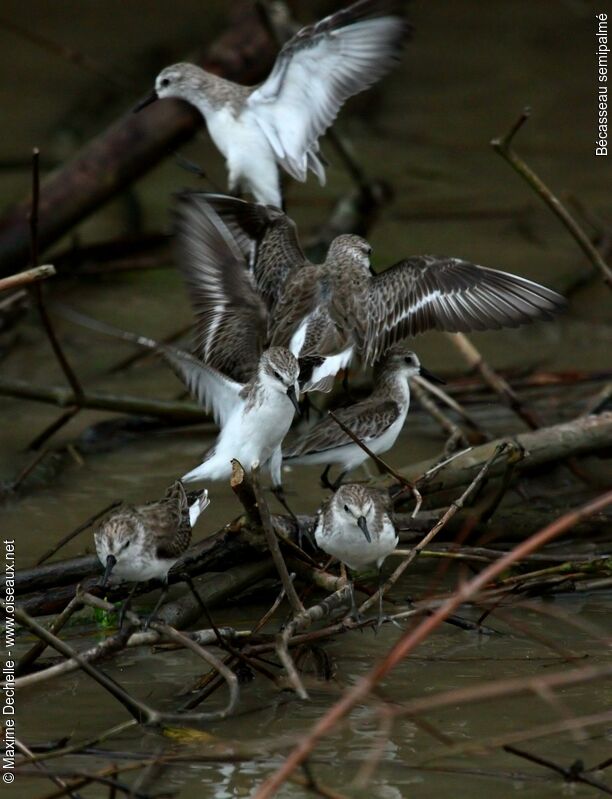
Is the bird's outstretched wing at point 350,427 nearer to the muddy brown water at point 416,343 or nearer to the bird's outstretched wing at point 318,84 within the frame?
the muddy brown water at point 416,343

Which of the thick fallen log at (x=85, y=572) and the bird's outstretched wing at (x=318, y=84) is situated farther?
the bird's outstretched wing at (x=318, y=84)

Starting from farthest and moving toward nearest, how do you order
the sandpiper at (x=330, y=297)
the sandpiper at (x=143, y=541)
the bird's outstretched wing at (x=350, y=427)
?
the sandpiper at (x=330, y=297), the bird's outstretched wing at (x=350, y=427), the sandpiper at (x=143, y=541)

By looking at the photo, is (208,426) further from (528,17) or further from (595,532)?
(528,17)

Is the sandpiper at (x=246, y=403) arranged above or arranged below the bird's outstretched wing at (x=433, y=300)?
below

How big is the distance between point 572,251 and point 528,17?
433 cm

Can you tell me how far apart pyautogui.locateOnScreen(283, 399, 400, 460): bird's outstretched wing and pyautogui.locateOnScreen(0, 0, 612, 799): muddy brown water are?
0.59 meters

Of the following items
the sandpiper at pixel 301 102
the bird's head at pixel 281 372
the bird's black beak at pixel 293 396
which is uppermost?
the sandpiper at pixel 301 102

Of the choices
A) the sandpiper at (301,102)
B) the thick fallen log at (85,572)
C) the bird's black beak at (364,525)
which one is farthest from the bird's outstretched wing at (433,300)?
the bird's black beak at (364,525)

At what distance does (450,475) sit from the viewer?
17.8 feet

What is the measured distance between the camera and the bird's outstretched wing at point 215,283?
551 centimetres

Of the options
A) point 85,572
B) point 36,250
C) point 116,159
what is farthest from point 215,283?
point 116,159

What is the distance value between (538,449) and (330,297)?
106cm

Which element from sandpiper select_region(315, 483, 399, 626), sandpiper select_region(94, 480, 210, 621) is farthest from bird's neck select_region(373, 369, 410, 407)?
sandpiper select_region(94, 480, 210, 621)

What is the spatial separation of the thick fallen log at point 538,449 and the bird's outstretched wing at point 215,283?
0.89 metres
